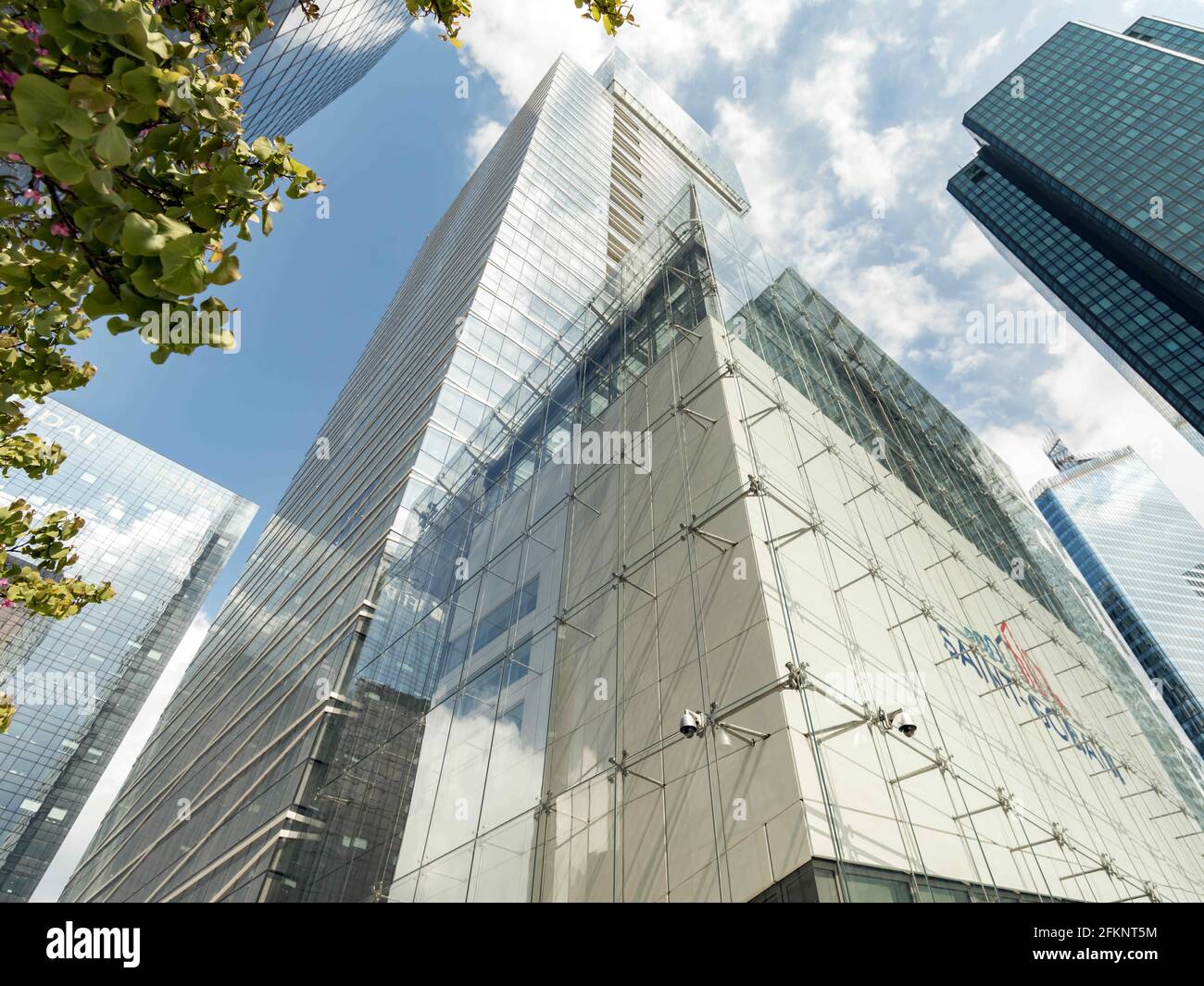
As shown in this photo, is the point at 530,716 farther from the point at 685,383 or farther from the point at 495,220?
the point at 495,220

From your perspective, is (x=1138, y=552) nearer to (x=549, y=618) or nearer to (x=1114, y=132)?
(x=1114, y=132)

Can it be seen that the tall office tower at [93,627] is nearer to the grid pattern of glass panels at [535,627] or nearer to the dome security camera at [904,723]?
the grid pattern of glass panels at [535,627]

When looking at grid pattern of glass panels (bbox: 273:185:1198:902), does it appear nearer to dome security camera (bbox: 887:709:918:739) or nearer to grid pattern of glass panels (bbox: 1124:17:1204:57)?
dome security camera (bbox: 887:709:918:739)

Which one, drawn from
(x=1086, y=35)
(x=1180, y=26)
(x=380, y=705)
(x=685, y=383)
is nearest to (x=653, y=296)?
(x=685, y=383)

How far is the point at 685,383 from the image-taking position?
10.4m

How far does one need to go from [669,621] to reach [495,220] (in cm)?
2490

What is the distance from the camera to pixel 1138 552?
10456 cm

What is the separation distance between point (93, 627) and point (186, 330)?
10266 cm

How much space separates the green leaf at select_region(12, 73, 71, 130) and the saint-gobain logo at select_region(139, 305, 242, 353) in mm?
534

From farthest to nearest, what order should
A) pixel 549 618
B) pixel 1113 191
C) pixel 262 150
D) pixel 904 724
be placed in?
1. pixel 1113 191
2. pixel 549 618
3. pixel 904 724
4. pixel 262 150

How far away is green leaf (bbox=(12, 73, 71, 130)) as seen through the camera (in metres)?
1.55

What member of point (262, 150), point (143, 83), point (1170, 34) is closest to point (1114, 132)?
point (1170, 34)
